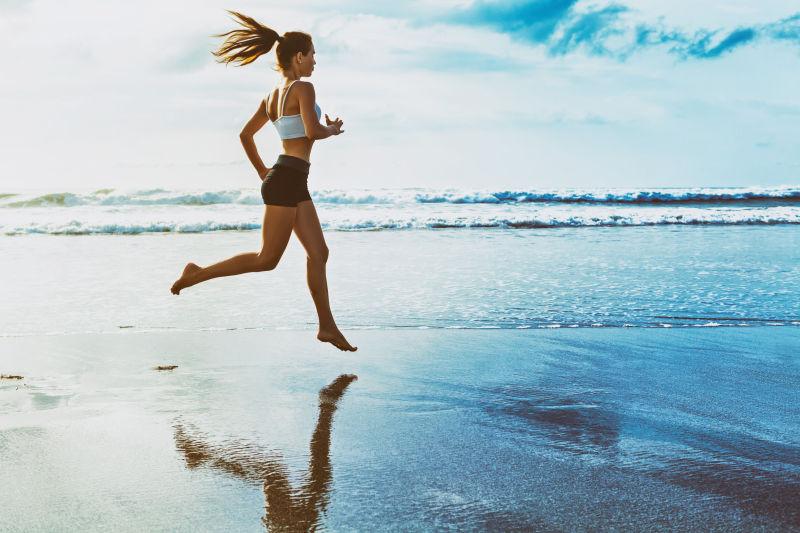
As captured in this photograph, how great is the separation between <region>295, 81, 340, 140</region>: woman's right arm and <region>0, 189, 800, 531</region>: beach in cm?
150

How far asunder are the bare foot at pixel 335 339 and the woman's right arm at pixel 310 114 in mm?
1323

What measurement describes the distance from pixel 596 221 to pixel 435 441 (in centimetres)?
1668

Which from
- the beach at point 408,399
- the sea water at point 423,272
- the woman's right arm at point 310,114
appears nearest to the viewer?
the beach at point 408,399

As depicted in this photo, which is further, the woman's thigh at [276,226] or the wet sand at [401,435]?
the woman's thigh at [276,226]

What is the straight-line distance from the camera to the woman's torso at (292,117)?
203 inches

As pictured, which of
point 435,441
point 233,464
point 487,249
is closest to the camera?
point 233,464

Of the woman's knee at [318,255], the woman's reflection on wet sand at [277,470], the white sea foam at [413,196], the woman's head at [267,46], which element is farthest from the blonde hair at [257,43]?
the white sea foam at [413,196]

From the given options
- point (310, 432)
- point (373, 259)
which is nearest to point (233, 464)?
point (310, 432)

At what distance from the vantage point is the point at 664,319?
6.82 m

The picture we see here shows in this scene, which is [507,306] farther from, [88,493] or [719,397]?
[88,493]

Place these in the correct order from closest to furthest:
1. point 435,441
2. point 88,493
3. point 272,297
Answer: point 88,493, point 435,441, point 272,297

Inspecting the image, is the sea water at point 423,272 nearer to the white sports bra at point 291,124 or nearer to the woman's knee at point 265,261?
the woman's knee at point 265,261

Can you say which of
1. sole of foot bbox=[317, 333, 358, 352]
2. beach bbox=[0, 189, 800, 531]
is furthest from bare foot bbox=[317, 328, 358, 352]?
beach bbox=[0, 189, 800, 531]

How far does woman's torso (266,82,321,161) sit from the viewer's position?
5.15 meters
